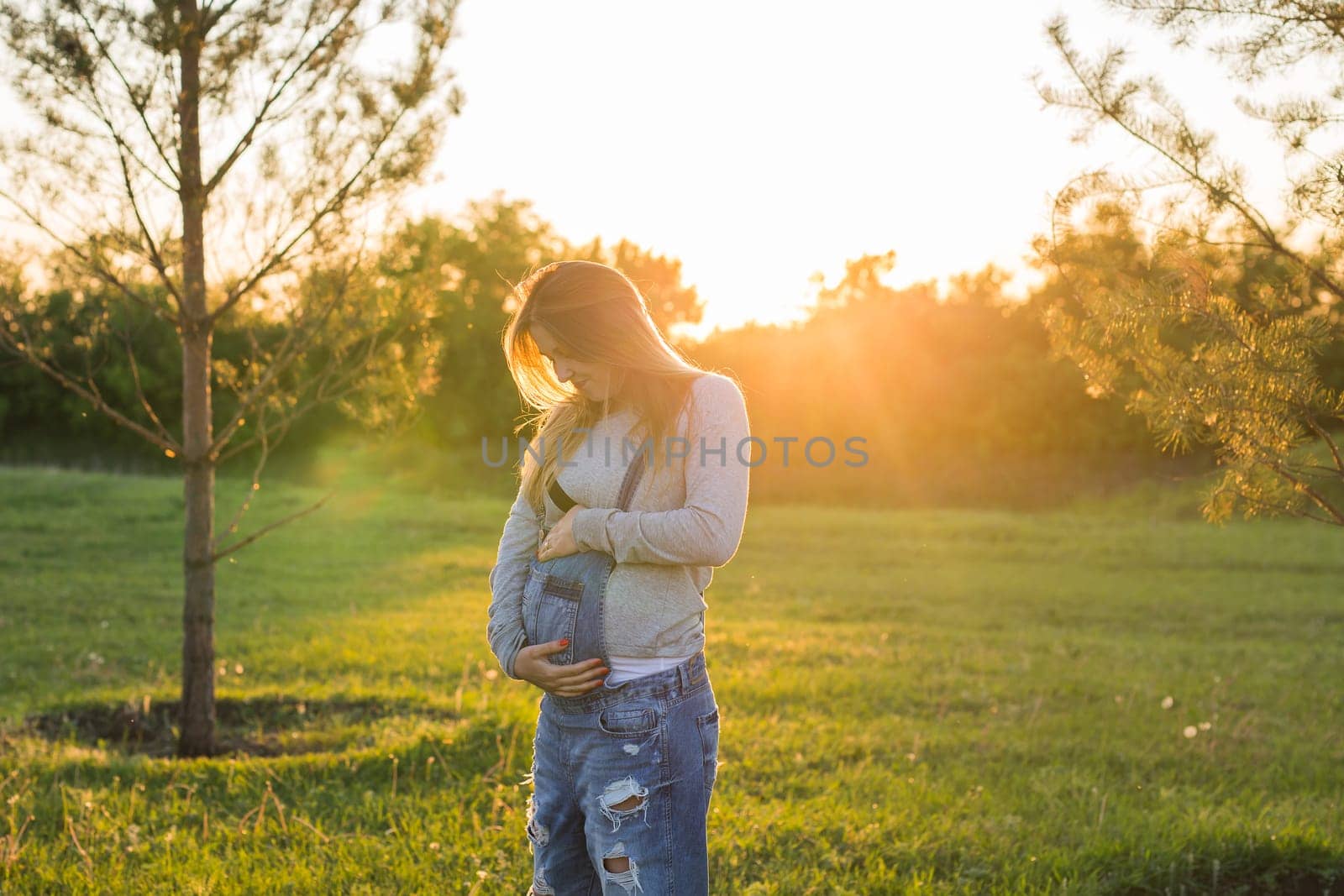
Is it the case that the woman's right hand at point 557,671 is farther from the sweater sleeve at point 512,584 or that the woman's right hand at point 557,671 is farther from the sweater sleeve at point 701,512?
the sweater sleeve at point 701,512

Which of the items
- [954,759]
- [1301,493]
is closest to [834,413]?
[954,759]

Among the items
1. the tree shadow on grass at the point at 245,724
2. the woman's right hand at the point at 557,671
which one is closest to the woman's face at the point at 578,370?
the woman's right hand at the point at 557,671

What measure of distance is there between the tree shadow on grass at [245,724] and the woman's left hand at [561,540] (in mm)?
3252

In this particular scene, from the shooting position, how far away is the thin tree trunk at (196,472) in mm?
4859

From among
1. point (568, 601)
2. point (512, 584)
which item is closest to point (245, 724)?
point (512, 584)

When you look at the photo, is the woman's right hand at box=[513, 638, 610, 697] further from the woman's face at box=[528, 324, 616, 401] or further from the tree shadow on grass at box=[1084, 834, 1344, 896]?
the tree shadow on grass at box=[1084, 834, 1344, 896]

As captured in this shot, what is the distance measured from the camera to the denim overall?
2.12m

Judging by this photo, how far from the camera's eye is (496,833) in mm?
3826

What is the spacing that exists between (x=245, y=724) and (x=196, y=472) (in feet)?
5.09

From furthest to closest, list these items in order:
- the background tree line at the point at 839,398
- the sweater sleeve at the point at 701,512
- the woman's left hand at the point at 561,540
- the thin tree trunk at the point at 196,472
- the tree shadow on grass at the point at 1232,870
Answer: the background tree line at the point at 839,398
the thin tree trunk at the point at 196,472
the tree shadow on grass at the point at 1232,870
the woman's left hand at the point at 561,540
the sweater sleeve at the point at 701,512

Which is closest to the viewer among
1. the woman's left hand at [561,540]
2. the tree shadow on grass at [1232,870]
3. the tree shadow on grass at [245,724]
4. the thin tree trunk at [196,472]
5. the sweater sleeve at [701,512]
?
the sweater sleeve at [701,512]

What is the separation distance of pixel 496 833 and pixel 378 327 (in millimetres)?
2708

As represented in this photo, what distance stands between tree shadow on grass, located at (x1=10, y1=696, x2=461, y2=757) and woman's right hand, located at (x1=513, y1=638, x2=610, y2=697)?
3233mm

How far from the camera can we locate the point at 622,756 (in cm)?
212
